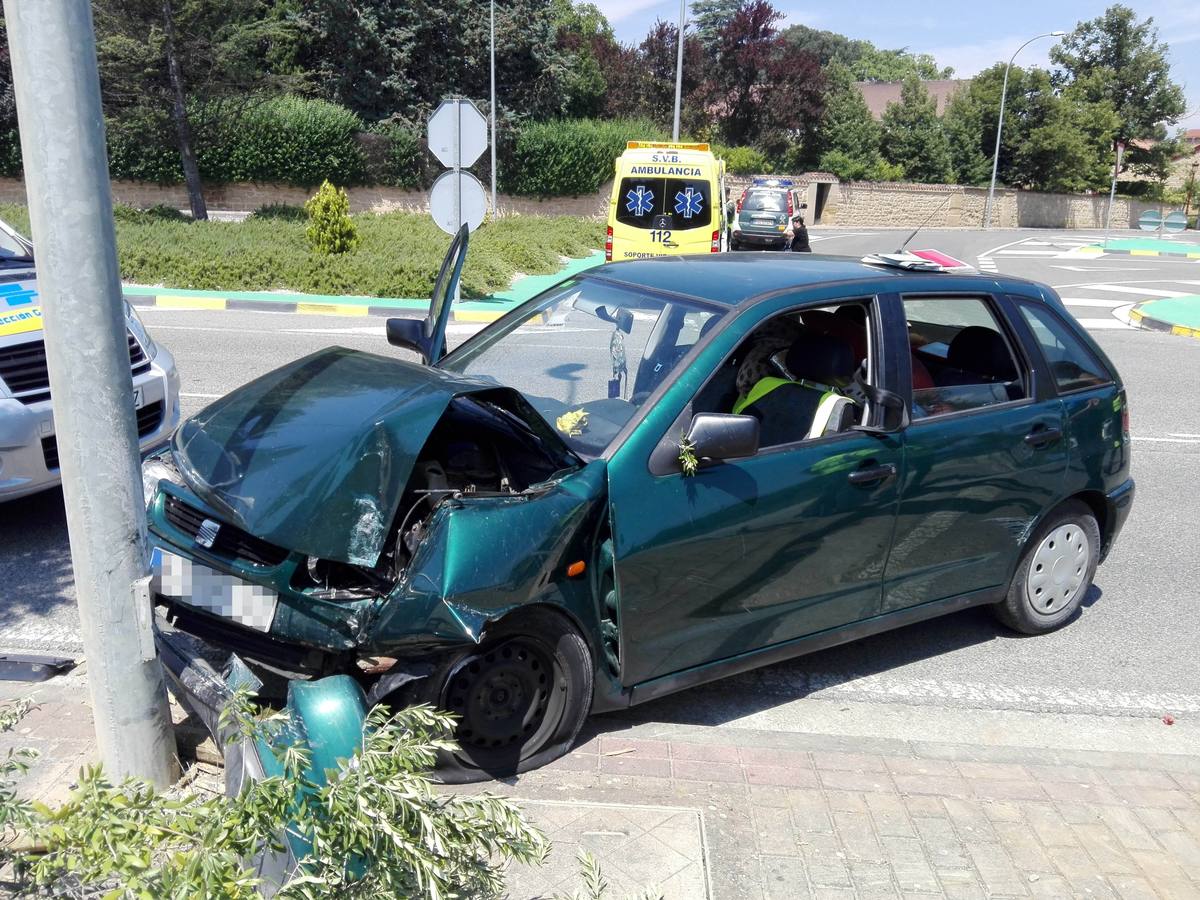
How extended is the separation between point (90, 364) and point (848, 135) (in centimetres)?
5594

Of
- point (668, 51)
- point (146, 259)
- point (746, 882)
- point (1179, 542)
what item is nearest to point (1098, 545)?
point (1179, 542)

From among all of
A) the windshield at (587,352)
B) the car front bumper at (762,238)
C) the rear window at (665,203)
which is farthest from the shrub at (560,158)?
the windshield at (587,352)

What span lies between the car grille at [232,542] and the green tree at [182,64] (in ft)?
76.6

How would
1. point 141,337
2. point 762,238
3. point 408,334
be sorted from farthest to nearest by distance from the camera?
point 762,238 < point 141,337 < point 408,334

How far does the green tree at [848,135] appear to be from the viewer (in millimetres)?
54062

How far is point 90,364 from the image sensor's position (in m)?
2.84

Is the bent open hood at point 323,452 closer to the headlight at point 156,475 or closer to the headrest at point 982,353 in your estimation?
the headlight at point 156,475

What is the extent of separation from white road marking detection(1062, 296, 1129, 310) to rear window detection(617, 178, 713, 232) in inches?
271

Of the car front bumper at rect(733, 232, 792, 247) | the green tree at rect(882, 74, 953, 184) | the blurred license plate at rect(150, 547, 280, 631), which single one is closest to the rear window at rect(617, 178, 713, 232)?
the car front bumper at rect(733, 232, 792, 247)

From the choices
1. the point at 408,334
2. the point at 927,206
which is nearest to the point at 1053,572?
the point at 408,334

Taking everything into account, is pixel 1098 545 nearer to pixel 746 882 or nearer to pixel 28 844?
pixel 746 882

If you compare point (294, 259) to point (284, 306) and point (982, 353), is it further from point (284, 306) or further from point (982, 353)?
point (982, 353)

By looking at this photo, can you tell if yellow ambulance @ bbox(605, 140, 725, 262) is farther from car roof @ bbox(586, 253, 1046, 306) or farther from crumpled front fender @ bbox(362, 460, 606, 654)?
crumpled front fender @ bbox(362, 460, 606, 654)

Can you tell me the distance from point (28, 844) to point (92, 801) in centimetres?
55
